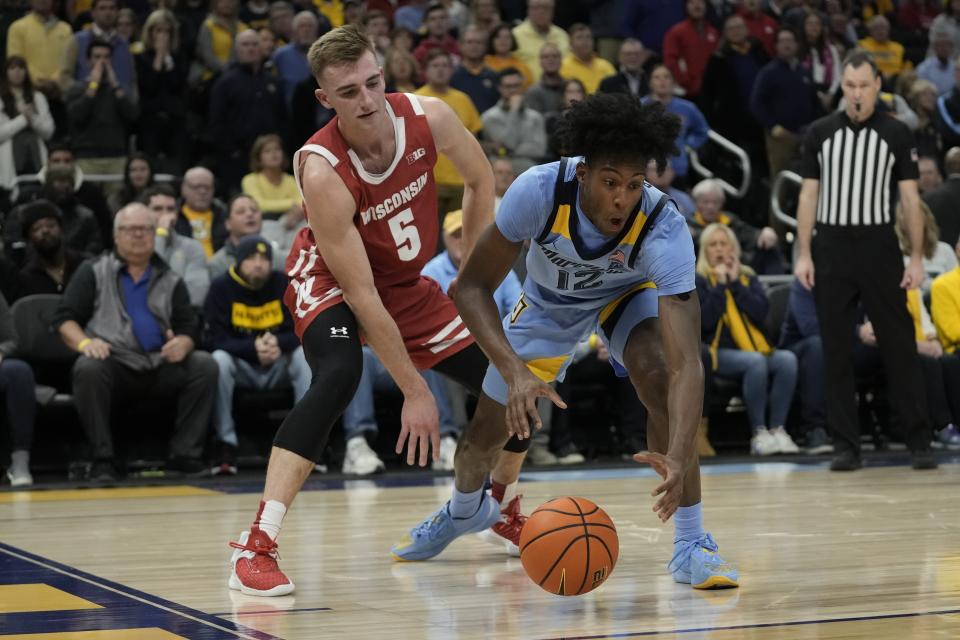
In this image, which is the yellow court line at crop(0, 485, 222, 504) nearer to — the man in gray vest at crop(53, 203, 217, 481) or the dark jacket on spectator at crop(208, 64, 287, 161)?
the man in gray vest at crop(53, 203, 217, 481)

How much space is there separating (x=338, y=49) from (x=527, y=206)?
2.75ft

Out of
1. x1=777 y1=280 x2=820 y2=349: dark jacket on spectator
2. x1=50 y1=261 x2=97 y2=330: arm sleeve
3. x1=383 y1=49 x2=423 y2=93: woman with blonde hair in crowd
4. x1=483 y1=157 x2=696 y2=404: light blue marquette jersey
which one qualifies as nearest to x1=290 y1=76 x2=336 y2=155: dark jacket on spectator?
x1=383 y1=49 x2=423 y2=93: woman with blonde hair in crowd

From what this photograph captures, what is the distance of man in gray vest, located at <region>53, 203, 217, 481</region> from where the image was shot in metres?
9.12

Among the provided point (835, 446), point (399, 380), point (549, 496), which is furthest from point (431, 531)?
A: point (835, 446)

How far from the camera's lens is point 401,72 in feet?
40.2

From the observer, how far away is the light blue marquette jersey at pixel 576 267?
15.8 feet

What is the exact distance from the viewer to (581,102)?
4.74 m

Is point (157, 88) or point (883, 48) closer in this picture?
point (157, 88)

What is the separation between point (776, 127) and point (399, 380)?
10.0 metres

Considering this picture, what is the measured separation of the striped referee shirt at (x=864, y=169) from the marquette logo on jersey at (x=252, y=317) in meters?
3.45

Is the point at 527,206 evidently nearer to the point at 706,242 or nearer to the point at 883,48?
the point at 706,242

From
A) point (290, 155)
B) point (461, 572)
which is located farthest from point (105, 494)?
point (290, 155)

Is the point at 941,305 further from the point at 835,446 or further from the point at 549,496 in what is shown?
the point at 549,496

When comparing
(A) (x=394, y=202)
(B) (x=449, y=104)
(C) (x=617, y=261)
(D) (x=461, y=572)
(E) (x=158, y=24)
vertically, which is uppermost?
(E) (x=158, y=24)
